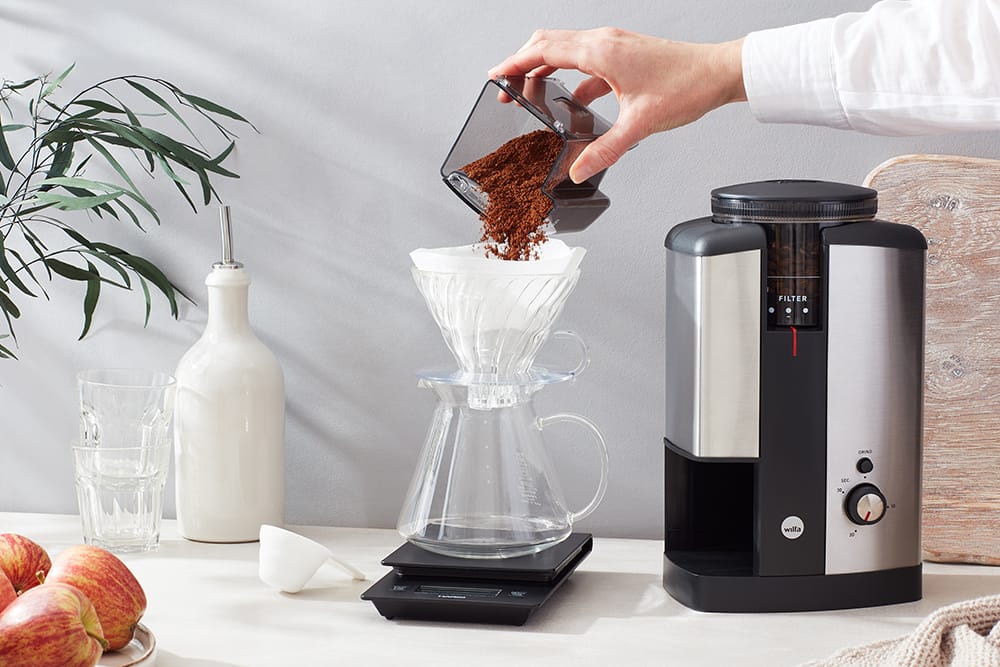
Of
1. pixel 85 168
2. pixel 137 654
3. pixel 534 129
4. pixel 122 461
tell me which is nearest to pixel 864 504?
pixel 534 129

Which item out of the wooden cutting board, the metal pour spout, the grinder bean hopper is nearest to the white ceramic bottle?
the metal pour spout

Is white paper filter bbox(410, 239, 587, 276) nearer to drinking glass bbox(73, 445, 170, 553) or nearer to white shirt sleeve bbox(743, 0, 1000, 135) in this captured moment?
white shirt sleeve bbox(743, 0, 1000, 135)

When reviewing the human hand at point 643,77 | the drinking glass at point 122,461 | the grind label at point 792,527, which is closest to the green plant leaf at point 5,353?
the drinking glass at point 122,461

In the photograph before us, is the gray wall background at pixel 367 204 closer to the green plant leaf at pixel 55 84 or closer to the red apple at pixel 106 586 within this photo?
the green plant leaf at pixel 55 84

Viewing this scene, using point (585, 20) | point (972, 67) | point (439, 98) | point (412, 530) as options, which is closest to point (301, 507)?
point (412, 530)

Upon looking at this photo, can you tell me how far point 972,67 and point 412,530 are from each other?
2.04 feet

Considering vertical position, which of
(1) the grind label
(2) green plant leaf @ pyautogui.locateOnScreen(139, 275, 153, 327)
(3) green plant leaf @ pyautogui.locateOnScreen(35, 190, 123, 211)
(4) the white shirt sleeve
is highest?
(4) the white shirt sleeve

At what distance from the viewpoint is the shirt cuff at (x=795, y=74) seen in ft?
3.17

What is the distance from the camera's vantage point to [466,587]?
1027 mm

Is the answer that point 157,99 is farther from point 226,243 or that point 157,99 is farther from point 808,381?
point 808,381

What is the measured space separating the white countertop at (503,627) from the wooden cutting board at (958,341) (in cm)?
5

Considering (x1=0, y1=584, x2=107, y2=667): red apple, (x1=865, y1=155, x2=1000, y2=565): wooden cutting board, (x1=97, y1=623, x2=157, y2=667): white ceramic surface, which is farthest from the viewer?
(x1=865, y1=155, x2=1000, y2=565): wooden cutting board

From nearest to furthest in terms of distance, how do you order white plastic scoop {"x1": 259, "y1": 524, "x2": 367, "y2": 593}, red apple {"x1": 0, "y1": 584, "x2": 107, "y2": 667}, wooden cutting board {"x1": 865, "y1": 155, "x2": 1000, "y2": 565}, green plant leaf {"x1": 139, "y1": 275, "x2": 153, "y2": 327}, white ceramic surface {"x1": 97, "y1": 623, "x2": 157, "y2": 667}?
red apple {"x1": 0, "y1": 584, "x2": 107, "y2": 667}
white ceramic surface {"x1": 97, "y1": 623, "x2": 157, "y2": 667}
white plastic scoop {"x1": 259, "y1": 524, "x2": 367, "y2": 593}
wooden cutting board {"x1": 865, "y1": 155, "x2": 1000, "y2": 565}
green plant leaf {"x1": 139, "y1": 275, "x2": 153, "y2": 327}

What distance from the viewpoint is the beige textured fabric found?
31.3 inches
